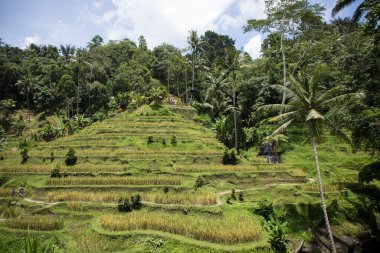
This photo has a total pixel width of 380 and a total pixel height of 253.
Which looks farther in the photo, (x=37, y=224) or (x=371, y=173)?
(x=371, y=173)

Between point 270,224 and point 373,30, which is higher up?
point 373,30

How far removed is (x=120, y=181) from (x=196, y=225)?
8540 mm

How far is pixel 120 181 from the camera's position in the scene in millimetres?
20609

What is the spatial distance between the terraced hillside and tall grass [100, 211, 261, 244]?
5cm

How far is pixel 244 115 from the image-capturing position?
1662 inches

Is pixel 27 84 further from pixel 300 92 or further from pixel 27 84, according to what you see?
pixel 300 92

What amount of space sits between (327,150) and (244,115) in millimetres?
14947

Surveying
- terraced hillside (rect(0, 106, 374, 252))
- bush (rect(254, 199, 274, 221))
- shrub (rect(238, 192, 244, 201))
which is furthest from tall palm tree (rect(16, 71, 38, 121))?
bush (rect(254, 199, 274, 221))

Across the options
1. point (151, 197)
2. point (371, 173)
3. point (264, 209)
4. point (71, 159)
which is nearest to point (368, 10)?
point (371, 173)

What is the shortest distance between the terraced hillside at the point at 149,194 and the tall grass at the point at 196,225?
49mm

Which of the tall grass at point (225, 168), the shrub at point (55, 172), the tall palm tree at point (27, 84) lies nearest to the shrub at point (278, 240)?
the tall grass at point (225, 168)

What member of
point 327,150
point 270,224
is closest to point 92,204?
point 270,224

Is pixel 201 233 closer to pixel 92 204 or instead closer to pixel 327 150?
pixel 92 204

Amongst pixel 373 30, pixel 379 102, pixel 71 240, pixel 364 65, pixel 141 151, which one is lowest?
pixel 71 240
